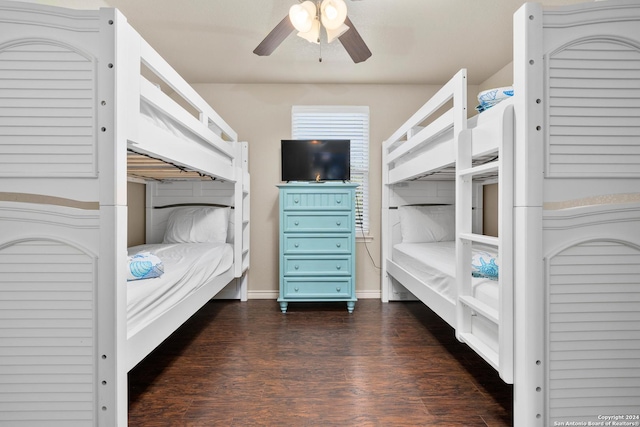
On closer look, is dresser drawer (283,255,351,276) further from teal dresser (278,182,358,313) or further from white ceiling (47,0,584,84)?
white ceiling (47,0,584,84)

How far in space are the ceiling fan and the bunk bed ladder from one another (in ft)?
3.09

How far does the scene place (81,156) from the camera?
117 cm

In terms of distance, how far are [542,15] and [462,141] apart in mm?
624

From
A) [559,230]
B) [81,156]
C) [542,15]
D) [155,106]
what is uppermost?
[542,15]

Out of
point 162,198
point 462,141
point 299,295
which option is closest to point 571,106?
point 462,141

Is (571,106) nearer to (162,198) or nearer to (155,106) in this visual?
(155,106)

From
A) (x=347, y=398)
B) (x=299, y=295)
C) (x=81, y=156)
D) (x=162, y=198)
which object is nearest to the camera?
(x=81, y=156)

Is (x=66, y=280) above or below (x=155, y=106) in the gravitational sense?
below

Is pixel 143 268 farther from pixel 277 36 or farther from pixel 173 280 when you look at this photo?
pixel 277 36

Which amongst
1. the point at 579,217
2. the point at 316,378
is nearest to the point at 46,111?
the point at 316,378

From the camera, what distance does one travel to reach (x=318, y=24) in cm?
208

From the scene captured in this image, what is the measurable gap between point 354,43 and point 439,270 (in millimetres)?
1522

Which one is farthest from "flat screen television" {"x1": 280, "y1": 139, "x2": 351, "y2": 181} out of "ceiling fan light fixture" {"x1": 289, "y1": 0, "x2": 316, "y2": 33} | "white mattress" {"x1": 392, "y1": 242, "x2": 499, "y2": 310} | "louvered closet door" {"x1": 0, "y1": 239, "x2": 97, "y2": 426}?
"louvered closet door" {"x1": 0, "y1": 239, "x2": 97, "y2": 426}

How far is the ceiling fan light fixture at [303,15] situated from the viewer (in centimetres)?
189
